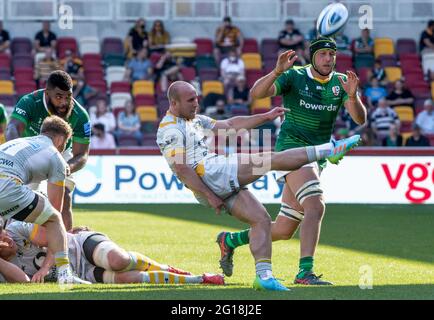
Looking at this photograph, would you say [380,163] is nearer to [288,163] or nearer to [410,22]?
[410,22]

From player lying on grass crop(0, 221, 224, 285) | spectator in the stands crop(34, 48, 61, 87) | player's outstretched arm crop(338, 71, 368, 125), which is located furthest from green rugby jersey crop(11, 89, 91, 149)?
spectator in the stands crop(34, 48, 61, 87)

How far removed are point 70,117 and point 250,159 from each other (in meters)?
3.13

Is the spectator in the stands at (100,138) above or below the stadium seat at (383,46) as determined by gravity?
below

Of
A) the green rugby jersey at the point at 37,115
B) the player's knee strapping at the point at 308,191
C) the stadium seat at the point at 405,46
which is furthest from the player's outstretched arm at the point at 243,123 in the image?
the stadium seat at the point at 405,46

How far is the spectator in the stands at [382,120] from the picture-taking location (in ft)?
83.9

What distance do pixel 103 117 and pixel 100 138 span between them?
1062 mm

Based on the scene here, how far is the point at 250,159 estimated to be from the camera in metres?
10.1

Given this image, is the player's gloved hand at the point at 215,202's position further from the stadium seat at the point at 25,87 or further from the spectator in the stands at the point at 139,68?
the spectator in the stands at the point at 139,68

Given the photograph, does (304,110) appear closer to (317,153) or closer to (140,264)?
(317,153)

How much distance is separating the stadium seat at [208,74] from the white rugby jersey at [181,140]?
1740 cm

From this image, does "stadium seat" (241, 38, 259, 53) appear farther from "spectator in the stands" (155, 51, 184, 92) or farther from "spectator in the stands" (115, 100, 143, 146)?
"spectator in the stands" (115, 100, 143, 146)

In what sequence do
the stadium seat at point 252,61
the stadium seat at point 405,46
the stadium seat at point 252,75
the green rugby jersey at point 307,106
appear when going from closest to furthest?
the green rugby jersey at point 307,106, the stadium seat at point 252,75, the stadium seat at point 252,61, the stadium seat at point 405,46

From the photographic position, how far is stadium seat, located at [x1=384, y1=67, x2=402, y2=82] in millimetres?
28438
